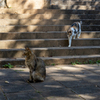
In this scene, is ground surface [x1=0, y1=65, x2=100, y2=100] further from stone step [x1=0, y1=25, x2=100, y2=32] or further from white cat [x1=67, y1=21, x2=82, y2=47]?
stone step [x1=0, y1=25, x2=100, y2=32]

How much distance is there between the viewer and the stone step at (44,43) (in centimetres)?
783

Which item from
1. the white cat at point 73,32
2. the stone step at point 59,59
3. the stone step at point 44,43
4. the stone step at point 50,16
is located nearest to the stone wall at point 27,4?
the stone step at point 50,16

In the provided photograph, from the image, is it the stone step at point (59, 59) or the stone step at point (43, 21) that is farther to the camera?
the stone step at point (43, 21)

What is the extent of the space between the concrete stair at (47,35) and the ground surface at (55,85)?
111 centimetres

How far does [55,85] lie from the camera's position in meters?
4.56

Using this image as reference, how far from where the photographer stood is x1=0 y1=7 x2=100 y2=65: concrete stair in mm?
7203

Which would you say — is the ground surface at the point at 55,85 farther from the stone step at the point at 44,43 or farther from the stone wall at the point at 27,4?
the stone wall at the point at 27,4

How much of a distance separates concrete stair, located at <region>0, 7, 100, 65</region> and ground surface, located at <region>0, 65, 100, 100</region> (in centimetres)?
111

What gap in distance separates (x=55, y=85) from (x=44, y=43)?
3.79 m

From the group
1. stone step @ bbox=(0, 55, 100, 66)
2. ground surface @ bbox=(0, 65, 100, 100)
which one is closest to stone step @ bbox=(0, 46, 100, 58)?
stone step @ bbox=(0, 55, 100, 66)

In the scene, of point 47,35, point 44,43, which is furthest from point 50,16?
point 44,43

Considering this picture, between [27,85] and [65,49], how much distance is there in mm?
3394

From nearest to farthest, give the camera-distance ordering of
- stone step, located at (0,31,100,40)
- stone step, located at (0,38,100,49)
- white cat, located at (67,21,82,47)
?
stone step, located at (0,38,100,49), white cat, located at (67,21,82,47), stone step, located at (0,31,100,40)

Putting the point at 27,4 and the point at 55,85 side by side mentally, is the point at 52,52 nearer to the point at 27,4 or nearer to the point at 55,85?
Result: the point at 55,85
